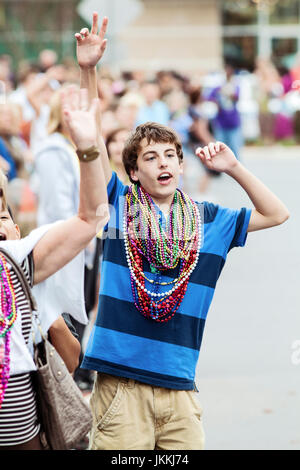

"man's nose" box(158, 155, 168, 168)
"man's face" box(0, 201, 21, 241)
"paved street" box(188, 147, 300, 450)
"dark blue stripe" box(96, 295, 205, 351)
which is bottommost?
"paved street" box(188, 147, 300, 450)

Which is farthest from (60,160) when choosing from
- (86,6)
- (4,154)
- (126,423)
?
(86,6)

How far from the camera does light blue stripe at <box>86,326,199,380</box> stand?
3680mm

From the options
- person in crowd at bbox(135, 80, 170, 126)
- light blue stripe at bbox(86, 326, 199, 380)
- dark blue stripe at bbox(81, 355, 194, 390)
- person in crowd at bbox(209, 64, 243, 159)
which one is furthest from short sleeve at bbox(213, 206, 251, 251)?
person in crowd at bbox(209, 64, 243, 159)

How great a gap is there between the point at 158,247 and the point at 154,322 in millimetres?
304

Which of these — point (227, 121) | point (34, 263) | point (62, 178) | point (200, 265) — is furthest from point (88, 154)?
point (227, 121)

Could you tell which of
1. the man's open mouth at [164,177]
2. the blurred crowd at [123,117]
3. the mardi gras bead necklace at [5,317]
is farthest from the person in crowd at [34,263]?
the blurred crowd at [123,117]

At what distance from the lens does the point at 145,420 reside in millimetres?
3701

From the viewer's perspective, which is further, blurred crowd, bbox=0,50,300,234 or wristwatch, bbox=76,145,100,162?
blurred crowd, bbox=0,50,300,234

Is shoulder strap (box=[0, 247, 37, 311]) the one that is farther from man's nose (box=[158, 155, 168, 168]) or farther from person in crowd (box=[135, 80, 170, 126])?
person in crowd (box=[135, 80, 170, 126])

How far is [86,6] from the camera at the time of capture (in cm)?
1257

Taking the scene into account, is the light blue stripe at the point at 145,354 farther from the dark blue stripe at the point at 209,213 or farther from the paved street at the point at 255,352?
the paved street at the point at 255,352

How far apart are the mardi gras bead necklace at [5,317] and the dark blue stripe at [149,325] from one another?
0.75m

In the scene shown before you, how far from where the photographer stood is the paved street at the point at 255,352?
544cm

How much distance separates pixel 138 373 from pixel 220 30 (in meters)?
32.3
